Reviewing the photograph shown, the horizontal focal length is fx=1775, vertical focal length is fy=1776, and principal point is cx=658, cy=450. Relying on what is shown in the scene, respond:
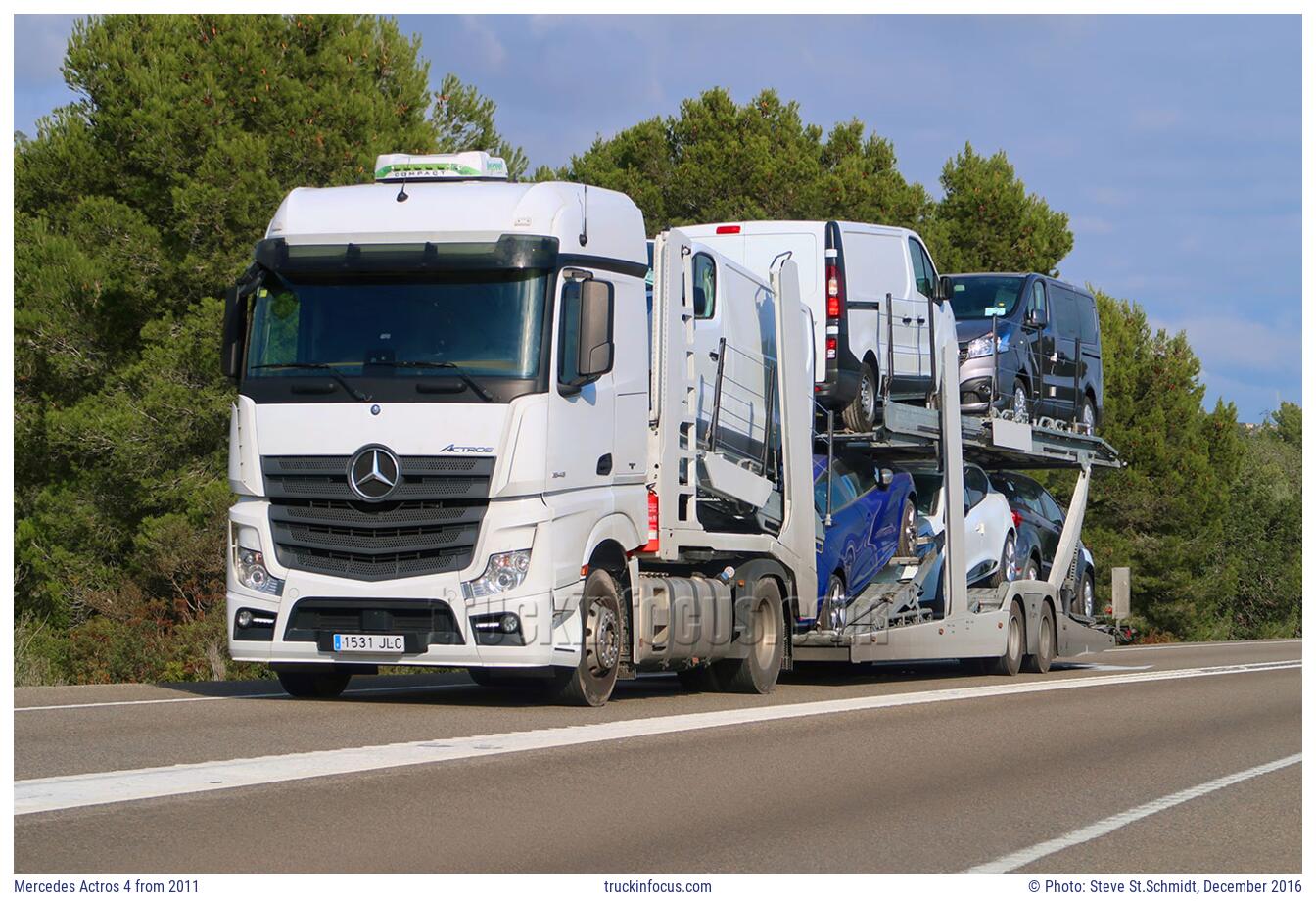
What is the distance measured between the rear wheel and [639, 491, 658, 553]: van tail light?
24.6ft

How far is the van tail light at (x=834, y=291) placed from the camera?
16.2 m

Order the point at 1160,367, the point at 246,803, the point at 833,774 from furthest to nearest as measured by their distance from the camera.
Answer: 1. the point at 1160,367
2. the point at 833,774
3. the point at 246,803

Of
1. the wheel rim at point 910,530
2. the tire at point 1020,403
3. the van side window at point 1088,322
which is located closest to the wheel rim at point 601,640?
the wheel rim at point 910,530

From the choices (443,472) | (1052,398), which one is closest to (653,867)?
(443,472)

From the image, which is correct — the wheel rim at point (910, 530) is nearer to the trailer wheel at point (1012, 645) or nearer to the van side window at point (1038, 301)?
the trailer wheel at point (1012, 645)

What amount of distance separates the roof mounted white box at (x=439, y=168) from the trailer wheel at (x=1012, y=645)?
830 centimetres

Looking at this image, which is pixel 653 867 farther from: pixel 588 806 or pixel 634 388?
pixel 634 388

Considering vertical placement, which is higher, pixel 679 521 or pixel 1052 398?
pixel 1052 398

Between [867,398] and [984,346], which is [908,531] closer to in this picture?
[867,398]

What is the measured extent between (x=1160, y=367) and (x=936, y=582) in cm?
3562

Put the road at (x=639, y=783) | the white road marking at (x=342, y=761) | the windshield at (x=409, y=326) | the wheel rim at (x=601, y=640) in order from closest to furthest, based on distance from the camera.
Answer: the road at (x=639, y=783)
the white road marking at (x=342, y=761)
the windshield at (x=409, y=326)
the wheel rim at (x=601, y=640)

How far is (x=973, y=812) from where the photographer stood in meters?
8.26

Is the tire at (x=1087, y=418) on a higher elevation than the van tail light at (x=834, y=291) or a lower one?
lower

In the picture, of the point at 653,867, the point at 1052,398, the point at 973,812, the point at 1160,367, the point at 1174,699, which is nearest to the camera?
the point at 653,867
